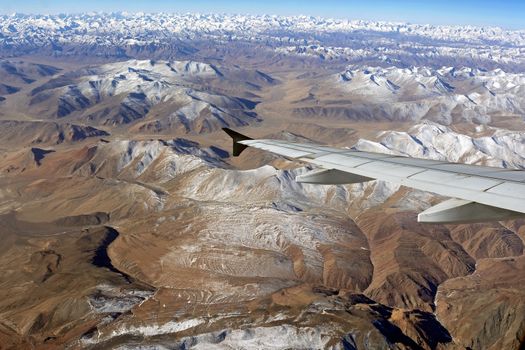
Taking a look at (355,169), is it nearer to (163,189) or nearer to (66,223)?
(66,223)

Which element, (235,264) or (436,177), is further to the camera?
(235,264)

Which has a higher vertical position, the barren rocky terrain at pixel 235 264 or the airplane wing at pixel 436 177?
the airplane wing at pixel 436 177

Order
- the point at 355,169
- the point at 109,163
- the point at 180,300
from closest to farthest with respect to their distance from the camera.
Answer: the point at 355,169
the point at 180,300
the point at 109,163

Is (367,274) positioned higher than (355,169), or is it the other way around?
(355,169)

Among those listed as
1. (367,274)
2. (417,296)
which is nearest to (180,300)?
(367,274)

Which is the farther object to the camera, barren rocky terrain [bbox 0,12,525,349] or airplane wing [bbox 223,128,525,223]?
barren rocky terrain [bbox 0,12,525,349]

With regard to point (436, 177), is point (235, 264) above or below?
below

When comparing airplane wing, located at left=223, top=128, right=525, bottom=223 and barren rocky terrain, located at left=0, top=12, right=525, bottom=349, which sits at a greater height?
airplane wing, located at left=223, top=128, right=525, bottom=223

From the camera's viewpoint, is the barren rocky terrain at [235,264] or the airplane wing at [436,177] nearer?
the airplane wing at [436,177]
